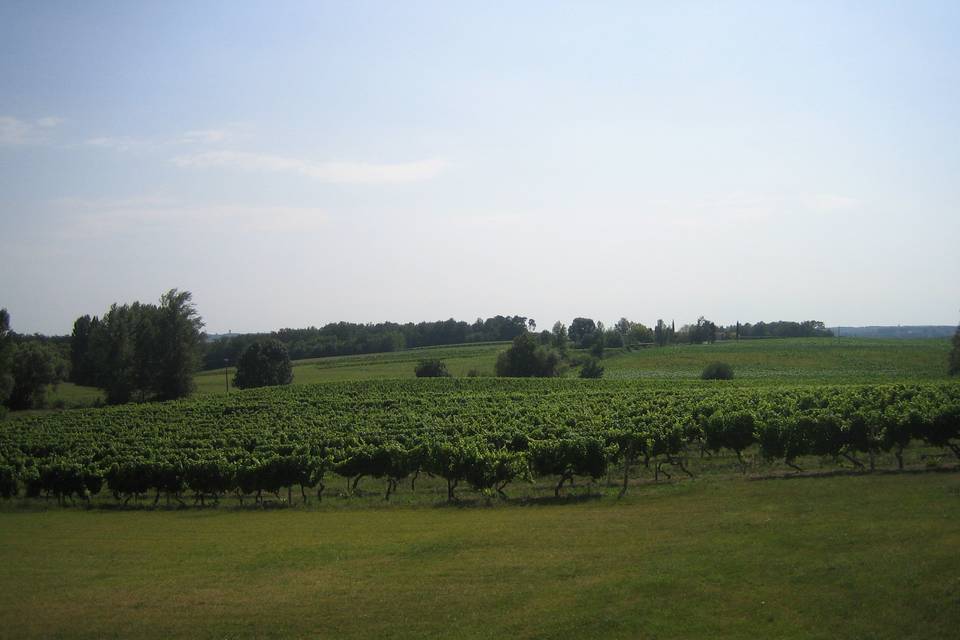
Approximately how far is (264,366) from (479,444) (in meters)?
63.7

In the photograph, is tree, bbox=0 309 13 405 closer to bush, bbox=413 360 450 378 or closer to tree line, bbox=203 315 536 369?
bush, bbox=413 360 450 378

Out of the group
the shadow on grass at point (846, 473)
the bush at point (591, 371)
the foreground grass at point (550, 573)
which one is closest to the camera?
the foreground grass at point (550, 573)

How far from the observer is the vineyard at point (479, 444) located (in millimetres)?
32812

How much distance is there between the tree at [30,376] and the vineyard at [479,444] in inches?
1313

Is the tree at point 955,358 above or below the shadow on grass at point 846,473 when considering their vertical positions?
above

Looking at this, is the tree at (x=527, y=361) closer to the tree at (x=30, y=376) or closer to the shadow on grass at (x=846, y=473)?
the tree at (x=30, y=376)

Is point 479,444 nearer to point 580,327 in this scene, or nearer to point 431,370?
point 431,370

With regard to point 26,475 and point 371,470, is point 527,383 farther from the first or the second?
point 26,475

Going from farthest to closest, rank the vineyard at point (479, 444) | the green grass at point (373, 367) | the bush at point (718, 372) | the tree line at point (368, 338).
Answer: the tree line at point (368, 338)
the green grass at point (373, 367)
the bush at point (718, 372)
the vineyard at point (479, 444)

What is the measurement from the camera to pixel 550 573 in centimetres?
1916

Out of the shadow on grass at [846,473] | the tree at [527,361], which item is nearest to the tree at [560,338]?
the tree at [527,361]

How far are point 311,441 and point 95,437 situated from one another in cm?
1932

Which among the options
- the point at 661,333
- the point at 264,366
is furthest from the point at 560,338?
the point at 264,366

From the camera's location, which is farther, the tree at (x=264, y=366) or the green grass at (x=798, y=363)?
the tree at (x=264, y=366)
